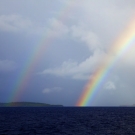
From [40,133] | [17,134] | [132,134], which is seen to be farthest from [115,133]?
[17,134]

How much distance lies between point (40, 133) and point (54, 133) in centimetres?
322

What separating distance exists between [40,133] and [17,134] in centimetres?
513

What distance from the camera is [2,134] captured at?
5606 cm

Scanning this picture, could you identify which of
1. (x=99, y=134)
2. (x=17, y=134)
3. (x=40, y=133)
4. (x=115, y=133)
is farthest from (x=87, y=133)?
(x=17, y=134)

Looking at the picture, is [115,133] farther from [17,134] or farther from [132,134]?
[17,134]

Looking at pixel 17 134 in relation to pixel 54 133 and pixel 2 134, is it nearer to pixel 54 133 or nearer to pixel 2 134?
pixel 2 134

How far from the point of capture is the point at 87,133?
5841 centimetres

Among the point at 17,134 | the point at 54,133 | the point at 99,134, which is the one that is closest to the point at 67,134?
the point at 54,133

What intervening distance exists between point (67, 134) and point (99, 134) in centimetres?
712

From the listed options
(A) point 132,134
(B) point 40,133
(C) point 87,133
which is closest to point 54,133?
(B) point 40,133

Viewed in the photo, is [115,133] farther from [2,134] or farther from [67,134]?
[2,134]

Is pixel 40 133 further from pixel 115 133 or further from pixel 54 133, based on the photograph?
pixel 115 133

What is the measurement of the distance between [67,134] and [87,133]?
4729mm

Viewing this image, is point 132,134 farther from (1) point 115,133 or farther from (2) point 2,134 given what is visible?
(2) point 2,134
